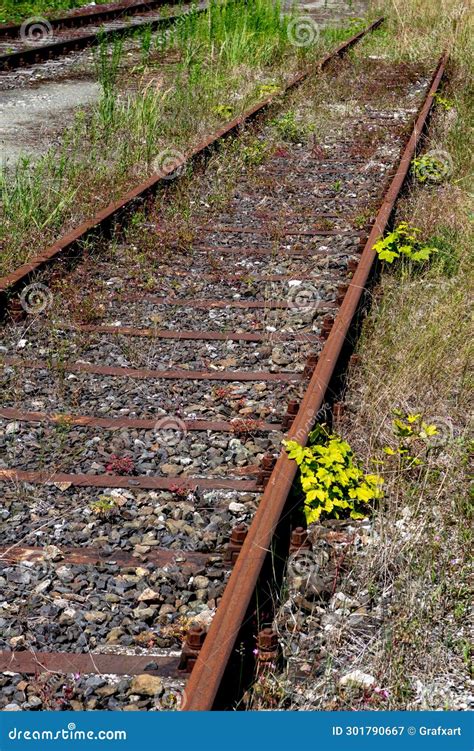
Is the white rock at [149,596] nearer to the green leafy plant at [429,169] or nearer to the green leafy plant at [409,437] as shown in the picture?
the green leafy plant at [409,437]

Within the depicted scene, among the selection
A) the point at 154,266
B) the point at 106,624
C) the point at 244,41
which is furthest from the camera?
the point at 244,41

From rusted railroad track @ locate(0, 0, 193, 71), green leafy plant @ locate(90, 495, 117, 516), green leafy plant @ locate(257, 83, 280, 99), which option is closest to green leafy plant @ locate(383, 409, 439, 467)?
green leafy plant @ locate(90, 495, 117, 516)

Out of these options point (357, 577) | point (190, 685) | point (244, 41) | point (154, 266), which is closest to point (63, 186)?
point (154, 266)

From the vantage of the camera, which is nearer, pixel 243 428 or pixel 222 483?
pixel 222 483

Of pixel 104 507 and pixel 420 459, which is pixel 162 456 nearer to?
pixel 104 507

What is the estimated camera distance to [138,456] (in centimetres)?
446

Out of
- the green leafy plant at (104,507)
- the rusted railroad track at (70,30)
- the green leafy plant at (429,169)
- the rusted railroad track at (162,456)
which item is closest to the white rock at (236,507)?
the rusted railroad track at (162,456)

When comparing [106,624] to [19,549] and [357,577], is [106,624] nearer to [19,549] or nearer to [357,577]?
[19,549]

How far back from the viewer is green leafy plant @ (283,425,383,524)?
13.0ft

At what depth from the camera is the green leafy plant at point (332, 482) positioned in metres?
3.97

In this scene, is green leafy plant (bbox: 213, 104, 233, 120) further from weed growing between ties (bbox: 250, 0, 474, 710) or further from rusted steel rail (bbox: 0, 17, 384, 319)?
weed growing between ties (bbox: 250, 0, 474, 710)

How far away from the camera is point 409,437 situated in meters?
4.48

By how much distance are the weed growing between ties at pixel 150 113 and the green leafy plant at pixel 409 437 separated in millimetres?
2973

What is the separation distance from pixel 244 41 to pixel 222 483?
11.0 metres
